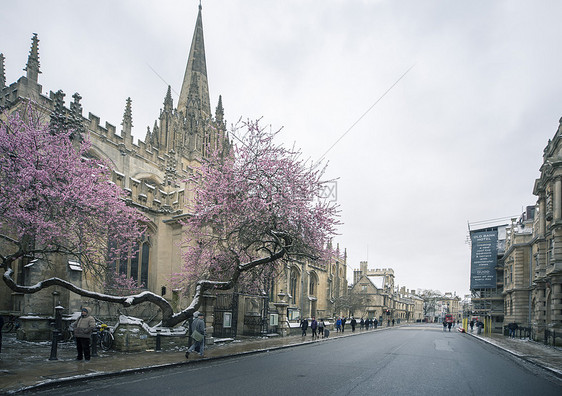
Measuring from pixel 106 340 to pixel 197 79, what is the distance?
123 ft

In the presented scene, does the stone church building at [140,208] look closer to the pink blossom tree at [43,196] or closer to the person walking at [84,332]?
the pink blossom tree at [43,196]

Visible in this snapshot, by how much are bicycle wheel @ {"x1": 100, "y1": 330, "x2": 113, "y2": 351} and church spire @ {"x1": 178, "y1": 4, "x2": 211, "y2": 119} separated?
110ft

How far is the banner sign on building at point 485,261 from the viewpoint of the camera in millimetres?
46312

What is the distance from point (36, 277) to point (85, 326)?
7.50 m

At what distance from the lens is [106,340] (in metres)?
14.3

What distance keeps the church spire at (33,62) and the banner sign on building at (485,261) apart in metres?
45.2

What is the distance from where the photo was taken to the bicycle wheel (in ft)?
46.9

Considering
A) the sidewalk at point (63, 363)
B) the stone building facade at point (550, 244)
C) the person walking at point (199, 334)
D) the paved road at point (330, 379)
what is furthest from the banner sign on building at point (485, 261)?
the person walking at point (199, 334)

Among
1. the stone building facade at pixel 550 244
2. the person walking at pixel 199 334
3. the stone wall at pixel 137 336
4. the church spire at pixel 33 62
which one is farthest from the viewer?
the stone building facade at pixel 550 244

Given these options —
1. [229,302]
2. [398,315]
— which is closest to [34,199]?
[229,302]

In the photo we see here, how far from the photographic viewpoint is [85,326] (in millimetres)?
11555

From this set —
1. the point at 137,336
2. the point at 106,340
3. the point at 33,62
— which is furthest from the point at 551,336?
the point at 33,62

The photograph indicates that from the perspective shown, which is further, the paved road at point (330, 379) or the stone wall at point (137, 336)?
the stone wall at point (137, 336)

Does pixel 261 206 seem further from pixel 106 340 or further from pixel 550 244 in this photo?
pixel 550 244
